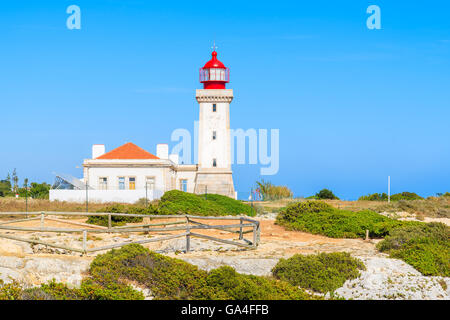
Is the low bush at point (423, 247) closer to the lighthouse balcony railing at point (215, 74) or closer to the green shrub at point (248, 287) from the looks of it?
the green shrub at point (248, 287)

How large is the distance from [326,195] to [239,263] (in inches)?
1425

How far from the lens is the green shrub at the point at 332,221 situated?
1753 cm

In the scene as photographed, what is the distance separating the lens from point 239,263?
11180 mm

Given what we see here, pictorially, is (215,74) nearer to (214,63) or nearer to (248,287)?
(214,63)

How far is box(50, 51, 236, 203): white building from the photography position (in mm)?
38469

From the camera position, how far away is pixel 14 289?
8.06 metres

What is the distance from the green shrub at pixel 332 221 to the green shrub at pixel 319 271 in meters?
6.65

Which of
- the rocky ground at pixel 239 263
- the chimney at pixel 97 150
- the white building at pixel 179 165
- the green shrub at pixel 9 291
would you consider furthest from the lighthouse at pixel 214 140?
the green shrub at pixel 9 291

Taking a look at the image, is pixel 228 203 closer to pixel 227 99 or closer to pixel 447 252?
pixel 227 99

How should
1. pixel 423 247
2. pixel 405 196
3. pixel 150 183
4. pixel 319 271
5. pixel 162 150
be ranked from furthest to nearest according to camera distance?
pixel 162 150, pixel 405 196, pixel 150 183, pixel 423 247, pixel 319 271

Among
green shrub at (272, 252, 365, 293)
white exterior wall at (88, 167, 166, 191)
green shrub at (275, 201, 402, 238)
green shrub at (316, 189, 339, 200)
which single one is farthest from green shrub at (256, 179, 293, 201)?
green shrub at (272, 252, 365, 293)

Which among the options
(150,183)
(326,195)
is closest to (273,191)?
(326,195)

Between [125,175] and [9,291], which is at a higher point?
[125,175]

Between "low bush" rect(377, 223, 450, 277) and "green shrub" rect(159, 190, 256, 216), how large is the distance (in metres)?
12.3
